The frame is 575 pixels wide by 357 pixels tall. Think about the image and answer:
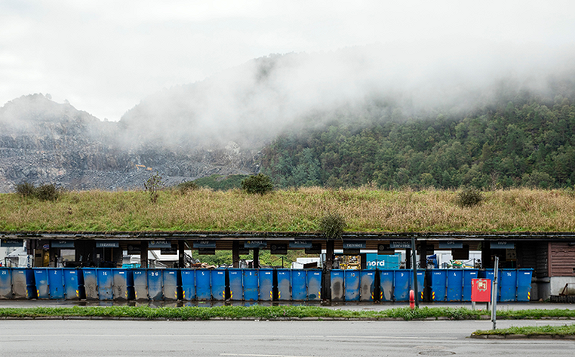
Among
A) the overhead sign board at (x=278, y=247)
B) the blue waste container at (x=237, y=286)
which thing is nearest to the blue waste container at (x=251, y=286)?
the blue waste container at (x=237, y=286)

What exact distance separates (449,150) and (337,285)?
11886cm

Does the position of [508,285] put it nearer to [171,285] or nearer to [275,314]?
[275,314]

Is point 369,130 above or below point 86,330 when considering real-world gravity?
above

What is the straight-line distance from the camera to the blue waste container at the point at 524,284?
2288 cm

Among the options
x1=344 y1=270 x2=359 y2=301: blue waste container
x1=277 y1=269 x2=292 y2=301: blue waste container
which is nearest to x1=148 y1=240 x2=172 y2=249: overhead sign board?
x1=277 y1=269 x2=292 y2=301: blue waste container

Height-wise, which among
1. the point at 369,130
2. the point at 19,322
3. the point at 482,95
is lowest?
the point at 19,322

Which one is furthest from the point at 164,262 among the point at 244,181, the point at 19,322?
the point at 19,322

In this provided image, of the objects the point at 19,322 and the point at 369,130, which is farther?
the point at 369,130

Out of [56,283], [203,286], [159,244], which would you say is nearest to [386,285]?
[203,286]

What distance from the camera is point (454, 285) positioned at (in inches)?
894

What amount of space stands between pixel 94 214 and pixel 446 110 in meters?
167

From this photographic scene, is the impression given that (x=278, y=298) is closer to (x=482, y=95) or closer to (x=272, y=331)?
(x=272, y=331)

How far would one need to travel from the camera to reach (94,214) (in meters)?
27.9

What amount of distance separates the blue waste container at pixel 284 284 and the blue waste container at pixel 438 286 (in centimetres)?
630
